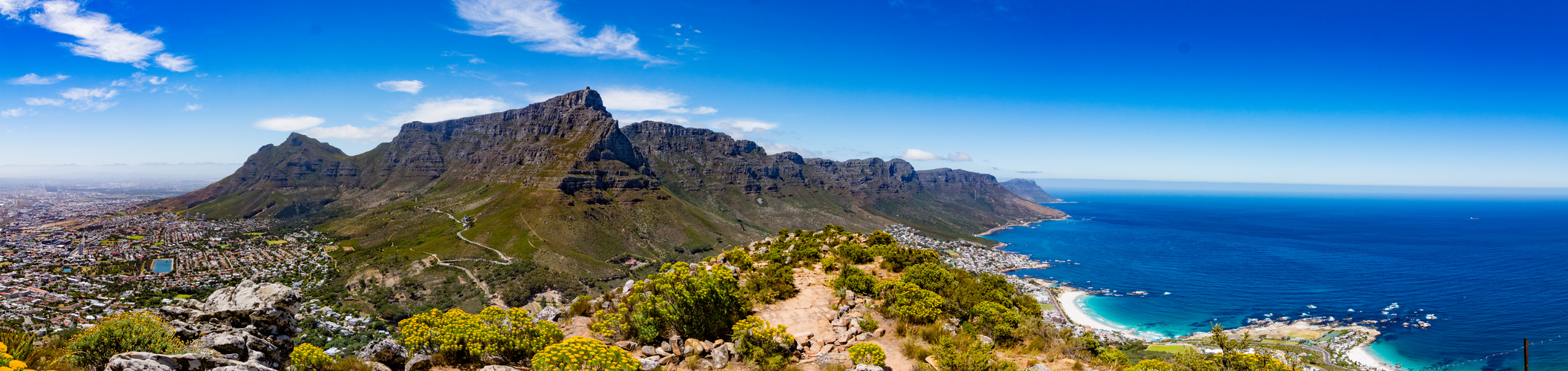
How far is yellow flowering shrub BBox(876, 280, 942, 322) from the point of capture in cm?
1992

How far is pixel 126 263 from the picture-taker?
92500 mm

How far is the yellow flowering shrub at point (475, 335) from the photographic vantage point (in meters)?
13.6

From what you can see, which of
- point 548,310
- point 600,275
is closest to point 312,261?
point 600,275

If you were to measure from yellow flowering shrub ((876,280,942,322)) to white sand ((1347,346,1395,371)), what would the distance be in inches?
2884

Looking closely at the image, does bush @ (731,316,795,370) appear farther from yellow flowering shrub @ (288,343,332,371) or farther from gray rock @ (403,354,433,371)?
yellow flowering shrub @ (288,343,332,371)

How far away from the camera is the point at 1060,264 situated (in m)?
146

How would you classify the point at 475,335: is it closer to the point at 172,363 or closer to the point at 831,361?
the point at 172,363

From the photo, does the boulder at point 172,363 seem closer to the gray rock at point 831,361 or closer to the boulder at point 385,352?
the boulder at point 385,352

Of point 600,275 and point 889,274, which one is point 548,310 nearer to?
point 889,274

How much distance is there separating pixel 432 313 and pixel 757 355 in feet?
30.7

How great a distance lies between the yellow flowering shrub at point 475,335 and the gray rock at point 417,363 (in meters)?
0.32

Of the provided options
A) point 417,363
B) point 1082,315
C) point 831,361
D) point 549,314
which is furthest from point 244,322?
point 1082,315

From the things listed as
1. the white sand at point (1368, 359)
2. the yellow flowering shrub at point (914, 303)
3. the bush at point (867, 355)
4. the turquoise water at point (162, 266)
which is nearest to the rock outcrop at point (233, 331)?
the bush at point (867, 355)

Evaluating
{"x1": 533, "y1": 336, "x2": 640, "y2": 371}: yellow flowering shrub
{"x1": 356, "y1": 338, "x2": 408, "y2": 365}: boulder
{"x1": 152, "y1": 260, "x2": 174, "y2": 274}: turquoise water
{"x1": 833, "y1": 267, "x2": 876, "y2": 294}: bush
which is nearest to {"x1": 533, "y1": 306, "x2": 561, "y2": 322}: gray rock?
{"x1": 356, "y1": 338, "x2": 408, "y2": 365}: boulder
